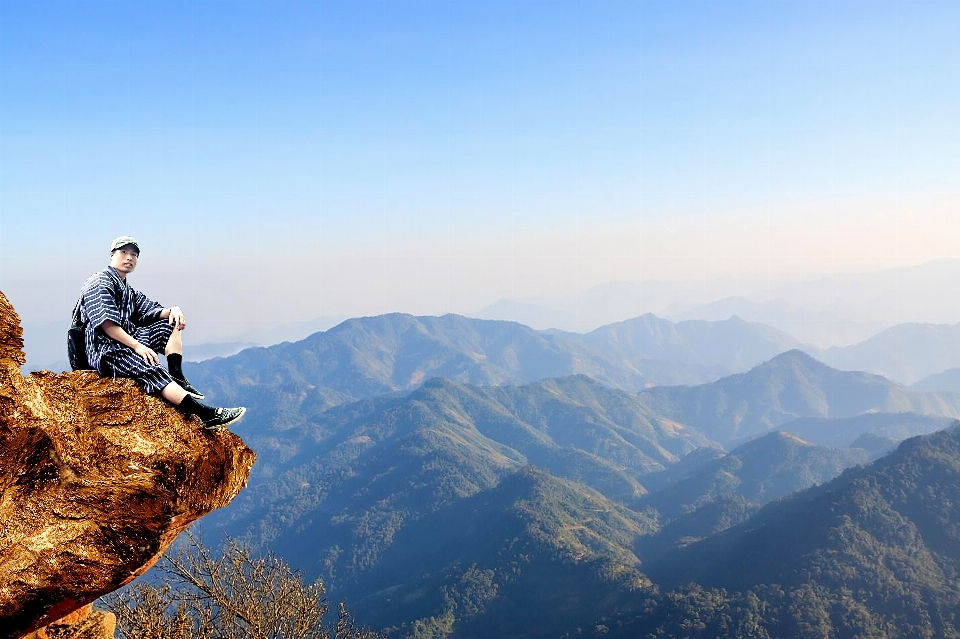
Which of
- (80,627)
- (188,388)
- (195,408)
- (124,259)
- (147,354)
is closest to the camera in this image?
(147,354)

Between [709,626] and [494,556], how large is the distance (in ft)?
317

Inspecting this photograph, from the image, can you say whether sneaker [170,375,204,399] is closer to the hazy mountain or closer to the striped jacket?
the striped jacket

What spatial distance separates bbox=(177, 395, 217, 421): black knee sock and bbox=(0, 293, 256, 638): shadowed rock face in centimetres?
17

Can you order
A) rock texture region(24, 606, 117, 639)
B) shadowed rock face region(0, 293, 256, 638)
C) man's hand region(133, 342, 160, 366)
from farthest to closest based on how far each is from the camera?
rock texture region(24, 606, 117, 639) → man's hand region(133, 342, 160, 366) → shadowed rock face region(0, 293, 256, 638)

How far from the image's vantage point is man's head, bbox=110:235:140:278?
985 cm

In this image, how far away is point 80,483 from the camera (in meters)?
8.78

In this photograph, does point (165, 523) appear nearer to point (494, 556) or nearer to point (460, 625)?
point (460, 625)

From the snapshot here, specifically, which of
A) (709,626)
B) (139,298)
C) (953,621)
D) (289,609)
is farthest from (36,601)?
(953,621)

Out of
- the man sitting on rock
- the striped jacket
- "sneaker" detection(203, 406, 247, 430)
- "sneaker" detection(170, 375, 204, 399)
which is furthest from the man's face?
"sneaker" detection(203, 406, 247, 430)

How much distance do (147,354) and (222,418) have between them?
5.57ft

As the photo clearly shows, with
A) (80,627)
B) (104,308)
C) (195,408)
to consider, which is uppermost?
(104,308)

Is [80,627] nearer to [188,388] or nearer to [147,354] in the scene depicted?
[188,388]

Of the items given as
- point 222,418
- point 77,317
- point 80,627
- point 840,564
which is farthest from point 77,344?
point 840,564

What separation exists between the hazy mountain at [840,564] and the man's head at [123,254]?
13257 cm
